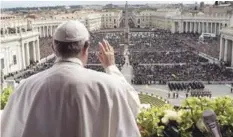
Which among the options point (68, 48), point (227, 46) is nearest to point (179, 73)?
point (227, 46)

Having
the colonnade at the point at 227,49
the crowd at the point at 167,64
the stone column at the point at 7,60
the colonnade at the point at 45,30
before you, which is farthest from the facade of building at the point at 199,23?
the stone column at the point at 7,60

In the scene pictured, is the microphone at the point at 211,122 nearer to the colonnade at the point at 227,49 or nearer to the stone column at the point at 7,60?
the stone column at the point at 7,60

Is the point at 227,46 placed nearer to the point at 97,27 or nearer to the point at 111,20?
the point at 97,27

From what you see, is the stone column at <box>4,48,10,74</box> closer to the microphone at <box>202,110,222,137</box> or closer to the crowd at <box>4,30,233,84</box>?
the crowd at <box>4,30,233,84</box>

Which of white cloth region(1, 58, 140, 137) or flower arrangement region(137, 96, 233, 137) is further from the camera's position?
Answer: flower arrangement region(137, 96, 233, 137)

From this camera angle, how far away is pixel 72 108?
2.76 metres

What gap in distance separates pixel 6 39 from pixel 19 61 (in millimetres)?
3741

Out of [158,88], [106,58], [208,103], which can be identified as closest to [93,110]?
[106,58]

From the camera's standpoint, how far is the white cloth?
2760 millimetres

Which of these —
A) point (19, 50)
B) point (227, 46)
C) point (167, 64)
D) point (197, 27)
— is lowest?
point (167, 64)

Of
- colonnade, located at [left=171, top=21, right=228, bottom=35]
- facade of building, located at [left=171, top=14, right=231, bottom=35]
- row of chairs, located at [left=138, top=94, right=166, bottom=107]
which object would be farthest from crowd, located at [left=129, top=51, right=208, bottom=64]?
colonnade, located at [left=171, top=21, right=228, bottom=35]

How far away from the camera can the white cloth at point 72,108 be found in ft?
9.05

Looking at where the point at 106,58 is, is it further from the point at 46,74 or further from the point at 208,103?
the point at 208,103

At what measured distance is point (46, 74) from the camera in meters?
2.91
